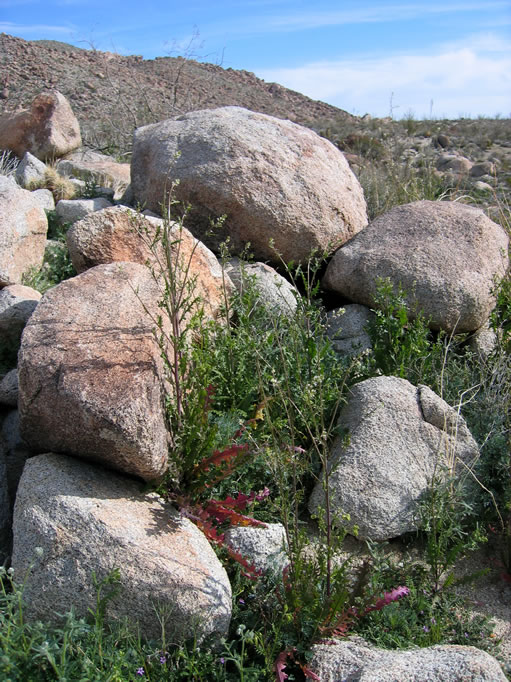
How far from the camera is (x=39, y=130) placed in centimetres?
870

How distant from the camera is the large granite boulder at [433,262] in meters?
4.97

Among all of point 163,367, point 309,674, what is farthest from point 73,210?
point 309,674

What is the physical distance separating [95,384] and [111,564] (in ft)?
2.69

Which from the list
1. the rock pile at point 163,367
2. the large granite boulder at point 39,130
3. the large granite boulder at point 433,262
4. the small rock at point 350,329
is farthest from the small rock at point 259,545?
the large granite boulder at point 39,130

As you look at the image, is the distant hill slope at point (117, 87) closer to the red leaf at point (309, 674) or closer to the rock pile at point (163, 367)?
the rock pile at point (163, 367)

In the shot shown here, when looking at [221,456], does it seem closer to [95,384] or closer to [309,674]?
[95,384]

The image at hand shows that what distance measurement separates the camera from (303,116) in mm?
41031

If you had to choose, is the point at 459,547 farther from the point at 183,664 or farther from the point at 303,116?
the point at 303,116

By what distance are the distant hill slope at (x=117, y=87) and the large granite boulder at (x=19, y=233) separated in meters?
5.87

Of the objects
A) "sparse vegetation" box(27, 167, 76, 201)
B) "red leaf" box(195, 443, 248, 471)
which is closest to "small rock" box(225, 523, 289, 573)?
"red leaf" box(195, 443, 248, 471)

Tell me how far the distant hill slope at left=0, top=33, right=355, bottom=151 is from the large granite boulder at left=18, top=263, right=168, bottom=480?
26.6 ft

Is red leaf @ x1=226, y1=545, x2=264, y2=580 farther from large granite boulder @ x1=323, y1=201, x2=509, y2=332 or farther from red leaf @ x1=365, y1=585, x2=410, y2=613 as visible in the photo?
large granite boulder @ x1=323, y1=201, x2=509, y2=332

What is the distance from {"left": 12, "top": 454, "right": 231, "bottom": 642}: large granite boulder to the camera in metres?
2.77

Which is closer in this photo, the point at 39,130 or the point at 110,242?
the point at 110,242
